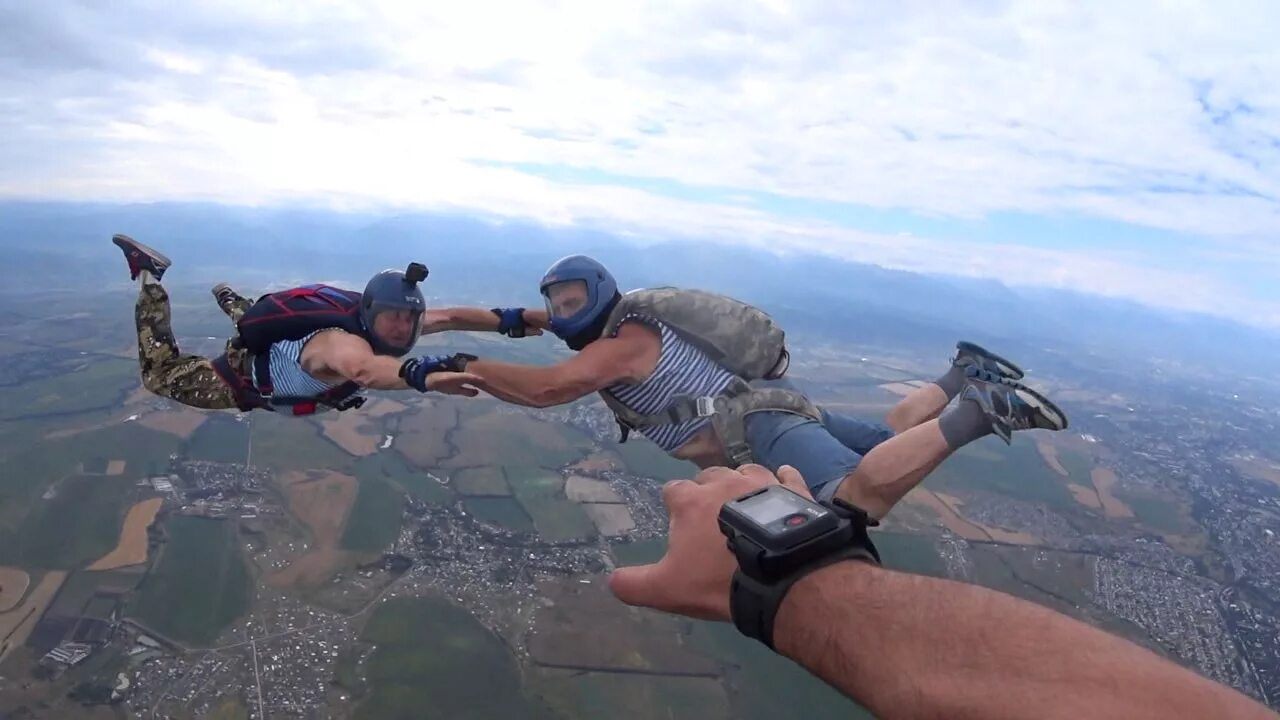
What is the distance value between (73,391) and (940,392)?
2382 inches

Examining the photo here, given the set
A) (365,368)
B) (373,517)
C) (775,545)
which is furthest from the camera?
(373,517)

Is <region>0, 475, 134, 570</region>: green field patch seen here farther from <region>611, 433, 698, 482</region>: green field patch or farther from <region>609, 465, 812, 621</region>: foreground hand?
<region>609, 465, 812, 621</region>: foreground hand

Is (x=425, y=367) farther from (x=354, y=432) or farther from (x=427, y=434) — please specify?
(x=354, y=432)

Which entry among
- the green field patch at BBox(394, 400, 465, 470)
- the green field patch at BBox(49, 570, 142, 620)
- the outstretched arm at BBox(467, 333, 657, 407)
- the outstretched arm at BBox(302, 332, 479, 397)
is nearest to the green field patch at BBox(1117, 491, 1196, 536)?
the green field patch at BBox(394, 400, 465, 470)

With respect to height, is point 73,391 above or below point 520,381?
below

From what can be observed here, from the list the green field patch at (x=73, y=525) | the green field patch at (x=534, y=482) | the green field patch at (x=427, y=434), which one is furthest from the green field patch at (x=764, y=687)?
the green field patch at (x=73, y=525)

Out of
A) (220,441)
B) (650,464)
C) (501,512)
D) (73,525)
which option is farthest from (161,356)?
(220,441)

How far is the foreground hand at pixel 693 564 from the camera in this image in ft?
6.92

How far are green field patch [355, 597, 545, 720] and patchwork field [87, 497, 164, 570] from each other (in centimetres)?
1177

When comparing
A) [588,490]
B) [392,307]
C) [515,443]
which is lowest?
[588,490]

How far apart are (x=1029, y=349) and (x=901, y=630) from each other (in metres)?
138

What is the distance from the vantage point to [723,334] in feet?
18.0

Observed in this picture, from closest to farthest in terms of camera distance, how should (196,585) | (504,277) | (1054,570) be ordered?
(196,585), (1054,570), (504,277)

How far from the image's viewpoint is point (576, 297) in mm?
5340
